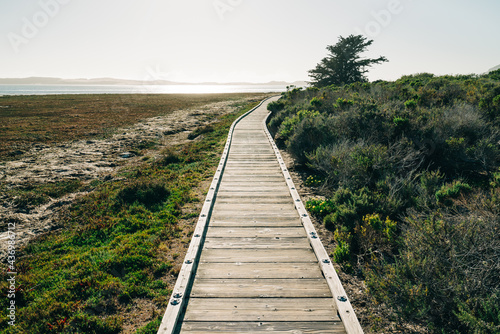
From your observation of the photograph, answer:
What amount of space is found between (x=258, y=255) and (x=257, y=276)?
1.80ft

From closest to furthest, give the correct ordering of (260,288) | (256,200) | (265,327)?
(265,327), (260,288), (256,200)

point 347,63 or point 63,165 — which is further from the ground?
point 347,63

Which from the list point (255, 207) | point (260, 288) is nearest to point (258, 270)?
point (260, 288)

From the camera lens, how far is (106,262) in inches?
208

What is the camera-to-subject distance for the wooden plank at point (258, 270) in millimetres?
4062

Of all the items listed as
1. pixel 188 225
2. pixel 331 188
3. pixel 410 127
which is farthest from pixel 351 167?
pixel 188 225

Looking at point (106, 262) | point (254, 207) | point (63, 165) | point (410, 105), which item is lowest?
point (106, 262)

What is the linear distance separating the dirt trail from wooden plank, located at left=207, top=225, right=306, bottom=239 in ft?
17.1

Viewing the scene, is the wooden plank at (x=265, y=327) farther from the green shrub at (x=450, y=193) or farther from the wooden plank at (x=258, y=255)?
the green shrub at (x=450, y=193)

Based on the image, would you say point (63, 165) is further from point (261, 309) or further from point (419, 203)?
point (419, 203)

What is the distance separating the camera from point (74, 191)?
32.2 feet

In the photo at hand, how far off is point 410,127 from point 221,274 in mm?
9362

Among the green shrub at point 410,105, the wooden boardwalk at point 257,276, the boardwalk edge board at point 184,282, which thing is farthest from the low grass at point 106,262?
the green shrub at point 410,105

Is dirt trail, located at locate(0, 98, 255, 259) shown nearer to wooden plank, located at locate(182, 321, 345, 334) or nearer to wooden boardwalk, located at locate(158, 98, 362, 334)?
wooden boardwalk, located at locate(158, 98, 362, 334)
